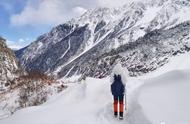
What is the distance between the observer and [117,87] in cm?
1549

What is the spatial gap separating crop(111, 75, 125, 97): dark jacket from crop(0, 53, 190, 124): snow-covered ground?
0.86 m

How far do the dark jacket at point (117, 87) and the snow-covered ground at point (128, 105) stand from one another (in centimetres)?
86

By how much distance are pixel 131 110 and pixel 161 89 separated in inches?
74.8

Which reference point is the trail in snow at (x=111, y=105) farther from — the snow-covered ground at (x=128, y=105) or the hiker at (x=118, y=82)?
the hiker at (x=118, y=82)

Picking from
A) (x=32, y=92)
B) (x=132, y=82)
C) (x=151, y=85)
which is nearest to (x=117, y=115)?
(x=151, y=85)

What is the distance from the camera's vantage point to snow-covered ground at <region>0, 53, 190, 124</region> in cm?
1295

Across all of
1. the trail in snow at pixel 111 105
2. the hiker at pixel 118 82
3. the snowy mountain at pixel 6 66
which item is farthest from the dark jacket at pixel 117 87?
the snowy mountain at pixel 6 66

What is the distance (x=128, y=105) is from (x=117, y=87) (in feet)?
4.13

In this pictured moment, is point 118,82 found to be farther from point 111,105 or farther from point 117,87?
point 111,105

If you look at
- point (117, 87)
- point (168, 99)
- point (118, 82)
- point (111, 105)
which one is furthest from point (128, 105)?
point (168, 99)

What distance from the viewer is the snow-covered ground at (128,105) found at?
13.0 m

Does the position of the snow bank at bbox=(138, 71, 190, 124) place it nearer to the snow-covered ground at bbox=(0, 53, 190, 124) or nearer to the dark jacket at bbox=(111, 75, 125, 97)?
the snow-covered ground at bbox=(0, 53, 190, 124)

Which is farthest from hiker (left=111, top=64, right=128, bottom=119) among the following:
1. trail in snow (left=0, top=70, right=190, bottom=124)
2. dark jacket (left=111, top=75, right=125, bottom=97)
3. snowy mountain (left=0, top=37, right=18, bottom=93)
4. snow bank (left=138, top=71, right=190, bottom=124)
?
snowy mountain (left=0, top=37, right=18, bottom=93)

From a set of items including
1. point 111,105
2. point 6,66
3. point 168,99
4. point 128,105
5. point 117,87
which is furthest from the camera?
point 6,66
